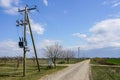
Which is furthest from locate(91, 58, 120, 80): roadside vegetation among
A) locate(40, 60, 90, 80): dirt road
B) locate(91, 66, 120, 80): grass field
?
locate(40, 60, 90, 80): dirt road

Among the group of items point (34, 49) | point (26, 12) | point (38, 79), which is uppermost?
point (26, 12)

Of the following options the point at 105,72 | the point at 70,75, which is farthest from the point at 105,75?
the point at 105,72

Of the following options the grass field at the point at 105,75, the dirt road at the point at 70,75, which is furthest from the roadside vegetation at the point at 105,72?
the dirt road at the point at 70,75

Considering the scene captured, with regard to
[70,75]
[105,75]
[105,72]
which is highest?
[70,75]

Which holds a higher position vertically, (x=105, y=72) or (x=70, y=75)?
(x=70, y=75)

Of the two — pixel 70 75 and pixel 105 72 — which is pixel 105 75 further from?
pixel 105 72

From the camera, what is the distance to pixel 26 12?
3042cm

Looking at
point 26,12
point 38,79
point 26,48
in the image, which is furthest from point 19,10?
point 38,79

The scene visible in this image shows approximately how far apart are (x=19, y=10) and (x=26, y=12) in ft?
3.07

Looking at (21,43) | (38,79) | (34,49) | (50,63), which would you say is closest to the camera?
(38,79)

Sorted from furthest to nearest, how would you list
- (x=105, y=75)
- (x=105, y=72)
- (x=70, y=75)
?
(x=105, y=72) < (x=105, y=75) < (x=70, y=75)

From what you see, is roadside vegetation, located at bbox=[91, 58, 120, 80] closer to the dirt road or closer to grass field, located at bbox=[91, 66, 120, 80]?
grass field, located at bbox=[91, 66, 120, 80]

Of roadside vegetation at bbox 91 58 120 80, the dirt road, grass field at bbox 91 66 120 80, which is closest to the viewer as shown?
the dirt road

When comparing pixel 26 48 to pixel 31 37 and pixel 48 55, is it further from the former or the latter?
pixel 48 55
